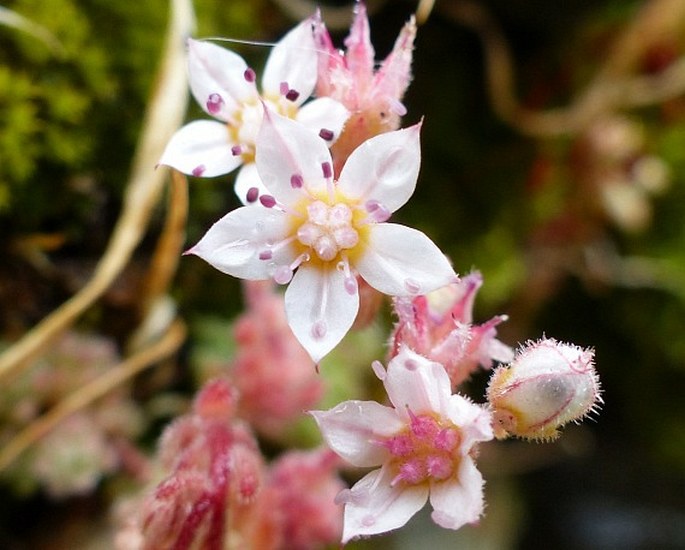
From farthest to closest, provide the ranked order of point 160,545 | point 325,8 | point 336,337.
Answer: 1. point 325,8
2. point 160,545
3. point 336,337

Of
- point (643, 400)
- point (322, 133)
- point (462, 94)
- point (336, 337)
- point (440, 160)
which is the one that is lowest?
point (643, 400)

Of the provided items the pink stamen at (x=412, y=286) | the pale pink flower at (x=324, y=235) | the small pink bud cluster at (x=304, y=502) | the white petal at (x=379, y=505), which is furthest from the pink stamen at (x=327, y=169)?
the small pink bud cluster at (x=304, y=502)

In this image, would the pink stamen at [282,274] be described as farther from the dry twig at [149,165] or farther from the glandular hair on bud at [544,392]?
the dry twig at [149,165]

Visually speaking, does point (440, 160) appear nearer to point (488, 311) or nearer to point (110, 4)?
point (488, 311)

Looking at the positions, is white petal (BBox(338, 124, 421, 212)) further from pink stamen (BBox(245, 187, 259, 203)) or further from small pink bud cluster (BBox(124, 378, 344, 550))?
small pink bud cluster (BBox(124, 378, 344, 550))

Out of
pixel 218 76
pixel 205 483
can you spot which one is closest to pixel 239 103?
pixel 218 76

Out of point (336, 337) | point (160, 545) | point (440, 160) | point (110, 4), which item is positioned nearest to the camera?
point (336, 337)

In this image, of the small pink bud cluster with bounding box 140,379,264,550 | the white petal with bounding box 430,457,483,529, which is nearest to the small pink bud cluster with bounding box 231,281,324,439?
the small pink bud cluster with bounding box 140,379,264,550

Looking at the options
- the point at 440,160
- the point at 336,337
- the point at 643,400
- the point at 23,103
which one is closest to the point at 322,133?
the point at 336,337
